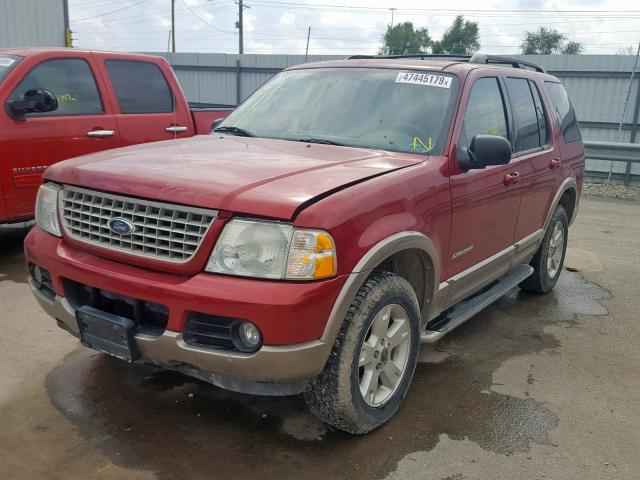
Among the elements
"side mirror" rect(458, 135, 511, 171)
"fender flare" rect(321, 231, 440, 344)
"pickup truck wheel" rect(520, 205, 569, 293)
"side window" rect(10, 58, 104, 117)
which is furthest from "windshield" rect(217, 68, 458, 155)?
"side window" rect(10, 58, 104, 117)

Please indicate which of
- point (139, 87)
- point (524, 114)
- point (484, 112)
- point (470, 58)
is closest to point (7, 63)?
point (139, 87)

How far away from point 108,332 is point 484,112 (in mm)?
2735

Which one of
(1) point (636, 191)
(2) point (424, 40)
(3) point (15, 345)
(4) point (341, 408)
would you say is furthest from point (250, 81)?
(2) point (424, 40)

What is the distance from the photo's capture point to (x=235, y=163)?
3023mm

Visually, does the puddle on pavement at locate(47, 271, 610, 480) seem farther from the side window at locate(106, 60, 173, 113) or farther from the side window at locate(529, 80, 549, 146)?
the side window at locate(106, 60, 173, 113)

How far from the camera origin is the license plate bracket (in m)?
2.64

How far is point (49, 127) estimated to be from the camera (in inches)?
220

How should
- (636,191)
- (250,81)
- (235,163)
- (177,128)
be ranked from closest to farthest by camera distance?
(235,163)
(177,128)
(636,191)
(250,81)

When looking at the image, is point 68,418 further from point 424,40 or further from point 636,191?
point 424,40

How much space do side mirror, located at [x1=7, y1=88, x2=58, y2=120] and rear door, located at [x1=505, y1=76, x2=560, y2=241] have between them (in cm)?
396

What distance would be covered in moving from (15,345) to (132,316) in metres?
1.63

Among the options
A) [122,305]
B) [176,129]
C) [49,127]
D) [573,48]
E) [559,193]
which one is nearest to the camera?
[122,305]

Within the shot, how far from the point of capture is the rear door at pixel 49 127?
5336 millimetres

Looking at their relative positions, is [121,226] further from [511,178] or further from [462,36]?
[462,36]
